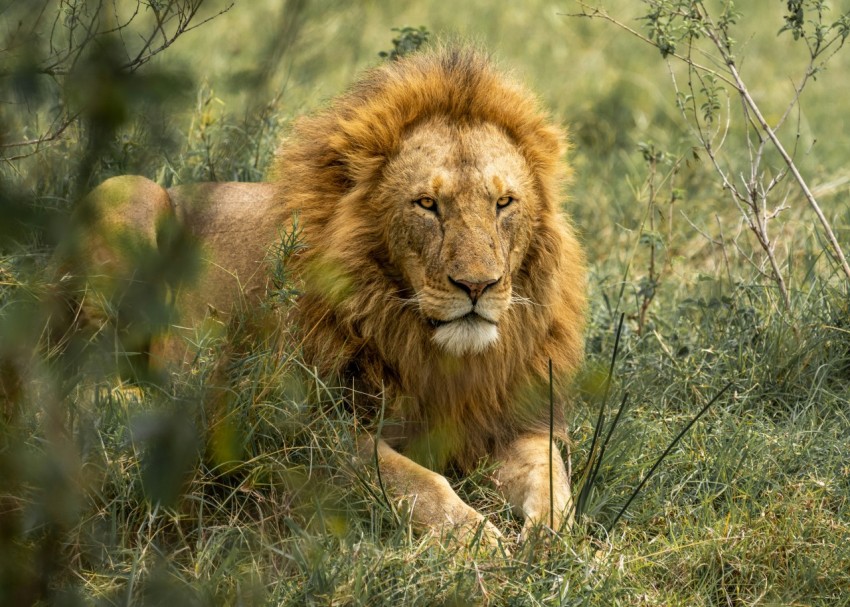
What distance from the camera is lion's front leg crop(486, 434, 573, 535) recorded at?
343cm

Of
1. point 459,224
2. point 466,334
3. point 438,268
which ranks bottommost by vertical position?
point 466,334

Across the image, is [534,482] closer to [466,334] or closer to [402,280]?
[466,334]

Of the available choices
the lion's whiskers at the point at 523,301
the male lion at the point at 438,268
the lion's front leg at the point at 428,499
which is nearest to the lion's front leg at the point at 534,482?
the male lion at the point at 438,268

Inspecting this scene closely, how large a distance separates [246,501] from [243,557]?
0.72 ft

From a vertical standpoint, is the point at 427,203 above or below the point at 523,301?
above

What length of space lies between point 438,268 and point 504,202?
1.16 feet

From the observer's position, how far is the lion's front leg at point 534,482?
11.3 feet

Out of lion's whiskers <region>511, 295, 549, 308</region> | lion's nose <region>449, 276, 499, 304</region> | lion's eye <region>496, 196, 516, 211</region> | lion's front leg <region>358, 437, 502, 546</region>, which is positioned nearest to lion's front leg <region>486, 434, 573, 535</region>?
lion's front leg <region>358, 437, 502, 546</region>

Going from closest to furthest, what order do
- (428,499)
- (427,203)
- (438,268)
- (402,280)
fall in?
1. (428,499)
2. (438,268)
3. (427,203)
4. (402,280)

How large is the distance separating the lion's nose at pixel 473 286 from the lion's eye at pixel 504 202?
0.32 meters

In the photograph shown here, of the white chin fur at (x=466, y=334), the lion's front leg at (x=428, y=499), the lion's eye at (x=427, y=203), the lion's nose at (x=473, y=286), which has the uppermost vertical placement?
the lion's eye at (x=427, y=203)

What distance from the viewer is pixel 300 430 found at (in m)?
3.46

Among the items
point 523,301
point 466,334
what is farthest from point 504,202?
point 466,334

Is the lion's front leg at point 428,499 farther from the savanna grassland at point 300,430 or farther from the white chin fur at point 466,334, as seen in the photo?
the white chin fur at point 466,334
